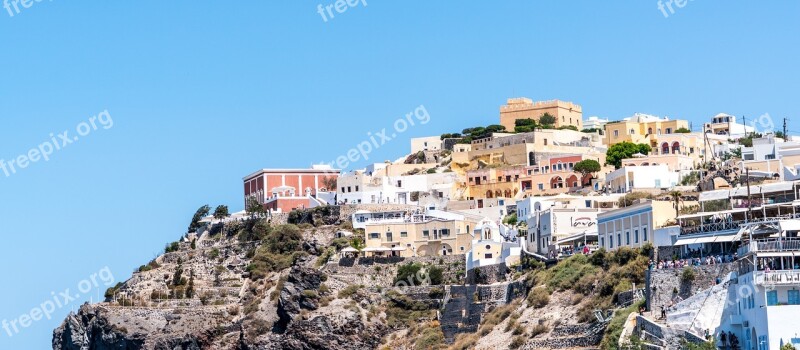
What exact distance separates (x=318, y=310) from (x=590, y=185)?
20920 mm

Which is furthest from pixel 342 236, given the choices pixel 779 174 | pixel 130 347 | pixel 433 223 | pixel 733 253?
pixel 733 253

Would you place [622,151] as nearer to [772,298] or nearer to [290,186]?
[290,186]

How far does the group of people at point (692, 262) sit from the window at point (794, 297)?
4.22 metres

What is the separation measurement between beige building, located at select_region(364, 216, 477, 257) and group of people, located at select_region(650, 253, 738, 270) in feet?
87.2

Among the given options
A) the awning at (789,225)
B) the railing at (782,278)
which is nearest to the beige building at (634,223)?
the awning at (789,225)

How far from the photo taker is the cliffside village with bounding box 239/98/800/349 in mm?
52500

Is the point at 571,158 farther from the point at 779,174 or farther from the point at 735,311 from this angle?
the point at 735,311

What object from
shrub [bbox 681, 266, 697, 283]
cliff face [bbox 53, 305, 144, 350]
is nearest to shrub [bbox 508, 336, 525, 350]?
shrub [bbox 681, 266, 697, 283]

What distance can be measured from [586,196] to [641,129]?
22.5 m

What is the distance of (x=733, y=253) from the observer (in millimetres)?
54500

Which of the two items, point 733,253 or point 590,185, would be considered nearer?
point 733,253

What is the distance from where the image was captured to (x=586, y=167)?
9425 centimetres

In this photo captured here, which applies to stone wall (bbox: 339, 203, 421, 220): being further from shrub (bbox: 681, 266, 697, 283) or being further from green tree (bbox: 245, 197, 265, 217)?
shrub (bbox: 681, 266, 697, 283)

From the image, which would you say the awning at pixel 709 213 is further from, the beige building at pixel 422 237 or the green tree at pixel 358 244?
the green tree at pixel 358 244
